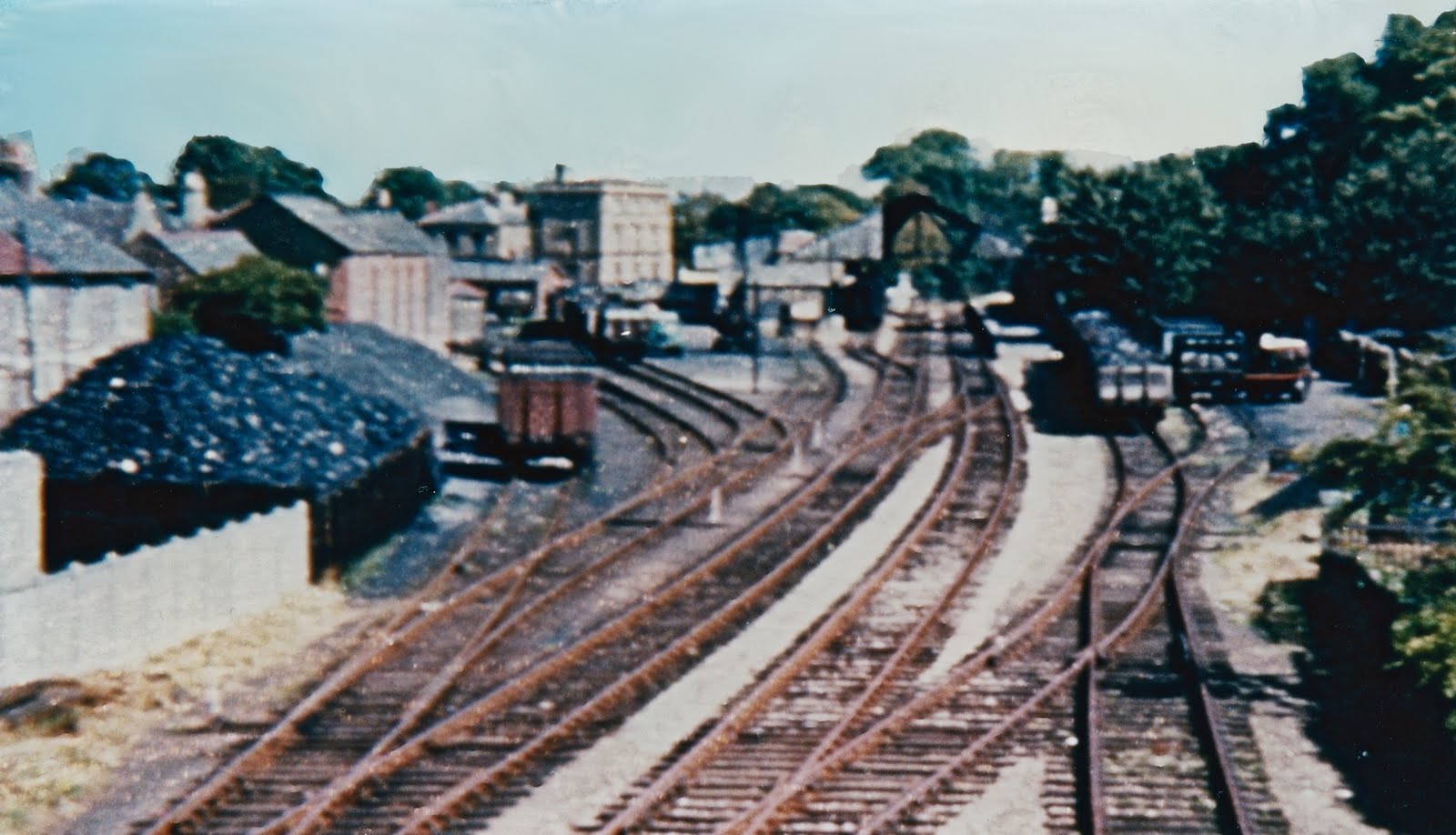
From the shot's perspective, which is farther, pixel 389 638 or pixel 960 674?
pixel 389 638

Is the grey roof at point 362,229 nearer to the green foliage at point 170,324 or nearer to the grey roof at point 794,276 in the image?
the green foliage at point 170,324

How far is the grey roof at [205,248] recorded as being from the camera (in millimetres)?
57188

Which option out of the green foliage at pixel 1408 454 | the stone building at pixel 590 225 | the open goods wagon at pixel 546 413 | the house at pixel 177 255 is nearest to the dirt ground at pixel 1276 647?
the green foliage at pixel 1408 454

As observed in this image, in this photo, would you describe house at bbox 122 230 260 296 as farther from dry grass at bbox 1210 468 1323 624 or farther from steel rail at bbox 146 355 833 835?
dry grass at bbox 1210 468 1323 624

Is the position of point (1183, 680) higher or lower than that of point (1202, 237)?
lower

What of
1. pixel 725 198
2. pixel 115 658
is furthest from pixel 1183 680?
pixel 725 198

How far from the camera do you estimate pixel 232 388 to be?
27.4 meters

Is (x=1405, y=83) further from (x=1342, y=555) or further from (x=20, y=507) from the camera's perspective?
(x=20, y=507)

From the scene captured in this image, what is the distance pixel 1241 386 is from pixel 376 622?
2812 centimetres

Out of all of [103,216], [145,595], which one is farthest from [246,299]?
[145,595]

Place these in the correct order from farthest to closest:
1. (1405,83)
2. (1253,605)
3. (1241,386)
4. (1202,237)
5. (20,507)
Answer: (1405,83), (1202,237), (1241,386), (1253,605), (20,507)

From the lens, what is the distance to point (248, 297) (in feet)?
165

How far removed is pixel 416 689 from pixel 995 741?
6344mm

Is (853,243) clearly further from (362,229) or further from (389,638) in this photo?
(389,638)
